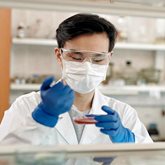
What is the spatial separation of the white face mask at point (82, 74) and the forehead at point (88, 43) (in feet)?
0.19

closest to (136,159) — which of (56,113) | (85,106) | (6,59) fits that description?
(56,113)

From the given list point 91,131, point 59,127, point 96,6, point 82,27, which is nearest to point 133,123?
point 91,131

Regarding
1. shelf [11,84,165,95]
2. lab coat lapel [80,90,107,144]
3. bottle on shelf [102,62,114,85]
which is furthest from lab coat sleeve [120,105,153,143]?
bottle on shelf [102,62,114,85]

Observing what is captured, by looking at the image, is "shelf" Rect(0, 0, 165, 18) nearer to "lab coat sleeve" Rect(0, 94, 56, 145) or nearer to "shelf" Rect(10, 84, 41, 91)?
"lab coat sleeve" Rect(0, 94, 56, 145)

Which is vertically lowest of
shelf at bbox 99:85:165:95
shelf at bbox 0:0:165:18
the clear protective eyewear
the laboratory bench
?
shelf at bbox 99:85:165:95

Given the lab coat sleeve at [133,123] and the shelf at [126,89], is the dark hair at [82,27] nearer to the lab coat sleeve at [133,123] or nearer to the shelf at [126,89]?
the lab coat sleeve at [133,123]

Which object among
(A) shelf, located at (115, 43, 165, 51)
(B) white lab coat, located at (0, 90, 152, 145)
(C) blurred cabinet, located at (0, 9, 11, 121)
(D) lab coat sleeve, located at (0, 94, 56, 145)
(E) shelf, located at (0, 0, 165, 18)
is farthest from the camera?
(A) shelf, located at (115, 43, 165, 51)

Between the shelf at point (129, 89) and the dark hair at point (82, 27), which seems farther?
the shelf at point (129, 89)

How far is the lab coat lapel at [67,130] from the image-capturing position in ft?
3.82

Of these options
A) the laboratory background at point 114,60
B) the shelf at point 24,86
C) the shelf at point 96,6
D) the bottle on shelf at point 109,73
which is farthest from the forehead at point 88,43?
the bottle on shelf at point 109,73

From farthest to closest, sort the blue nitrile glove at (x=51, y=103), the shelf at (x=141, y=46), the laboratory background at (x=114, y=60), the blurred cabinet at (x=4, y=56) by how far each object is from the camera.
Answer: the shelf at (x=141, y=46), the laboratory background at (x=114, y=60), the blurred cabinet at (x=4, y=56), the blue nitrile glove at (x=51, y=103)

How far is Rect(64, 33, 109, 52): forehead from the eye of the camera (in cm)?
111

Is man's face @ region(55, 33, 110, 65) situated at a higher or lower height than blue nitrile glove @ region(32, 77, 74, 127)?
higher

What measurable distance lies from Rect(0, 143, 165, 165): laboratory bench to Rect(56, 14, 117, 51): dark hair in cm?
56
